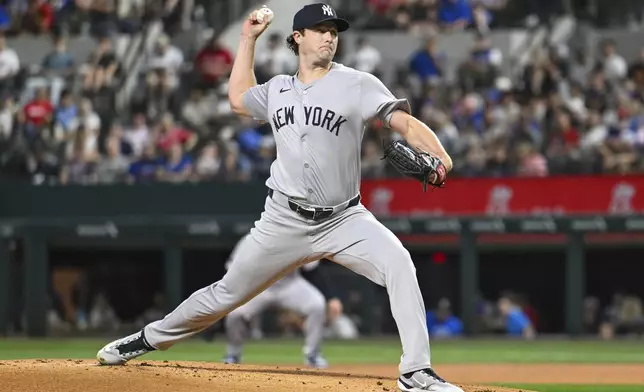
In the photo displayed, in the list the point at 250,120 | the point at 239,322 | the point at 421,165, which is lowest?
the point at 239,322

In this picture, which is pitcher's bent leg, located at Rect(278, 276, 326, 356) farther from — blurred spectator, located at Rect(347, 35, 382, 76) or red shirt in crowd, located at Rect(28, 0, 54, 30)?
red shirt in crowd, located at Rect(28, 0, 54, 30)

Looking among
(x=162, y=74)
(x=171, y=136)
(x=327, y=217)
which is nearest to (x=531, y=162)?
(x=171, y=136)

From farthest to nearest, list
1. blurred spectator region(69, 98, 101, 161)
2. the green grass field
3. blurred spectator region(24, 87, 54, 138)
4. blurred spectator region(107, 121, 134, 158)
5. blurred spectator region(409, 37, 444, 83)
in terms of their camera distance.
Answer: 1. blurred spectator region(409, 37, 444, 83)
2. blurred spectator region(24, 87, 54, 138)
3. blurred spectator region(107, 121, 134, 158)
4. blurred spectator region(69, 98, 101, 161)
5. the green grass field

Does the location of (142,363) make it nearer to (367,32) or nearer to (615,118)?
(615,118)

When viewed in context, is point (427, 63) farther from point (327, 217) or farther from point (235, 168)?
point (327, 217)

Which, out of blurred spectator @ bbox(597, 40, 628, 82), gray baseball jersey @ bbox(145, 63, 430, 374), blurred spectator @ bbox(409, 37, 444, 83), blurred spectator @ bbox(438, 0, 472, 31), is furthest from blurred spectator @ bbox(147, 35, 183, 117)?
gray baseball jersey @ bbox(145, 63, 430, 374)

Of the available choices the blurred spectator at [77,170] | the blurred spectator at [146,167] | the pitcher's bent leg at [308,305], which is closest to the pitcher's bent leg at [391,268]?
the pitcher's bent leg at [308,305]

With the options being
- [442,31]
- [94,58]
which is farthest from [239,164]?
[442,31]

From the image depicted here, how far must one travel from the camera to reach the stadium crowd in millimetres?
16875

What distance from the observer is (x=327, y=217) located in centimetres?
681

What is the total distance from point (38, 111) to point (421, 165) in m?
12.2

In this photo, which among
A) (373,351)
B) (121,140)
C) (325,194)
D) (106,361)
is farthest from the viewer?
(121,140)

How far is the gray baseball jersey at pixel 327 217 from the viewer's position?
6.64 meters

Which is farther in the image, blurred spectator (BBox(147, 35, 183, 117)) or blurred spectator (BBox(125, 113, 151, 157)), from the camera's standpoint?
blurred spectator (BBox(147, 35, 183, 117))
